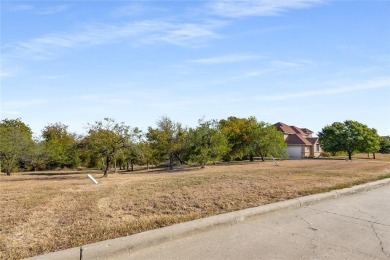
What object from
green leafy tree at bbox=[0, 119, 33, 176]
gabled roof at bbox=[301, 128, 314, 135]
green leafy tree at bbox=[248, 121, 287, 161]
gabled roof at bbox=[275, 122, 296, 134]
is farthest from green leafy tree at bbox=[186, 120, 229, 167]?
gabled roof at bbox=[301, 128, 314, 135]

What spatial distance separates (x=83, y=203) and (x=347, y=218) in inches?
217

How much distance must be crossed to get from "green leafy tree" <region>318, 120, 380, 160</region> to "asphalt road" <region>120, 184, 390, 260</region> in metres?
44.0

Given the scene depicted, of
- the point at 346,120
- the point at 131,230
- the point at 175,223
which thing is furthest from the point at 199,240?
the point at 346,120

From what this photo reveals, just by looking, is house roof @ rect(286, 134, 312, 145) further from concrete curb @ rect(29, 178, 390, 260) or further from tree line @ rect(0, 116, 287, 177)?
concrete curb @ rect(29, 178, 390, 260)

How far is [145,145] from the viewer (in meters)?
24.6

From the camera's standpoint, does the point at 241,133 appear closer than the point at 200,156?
No

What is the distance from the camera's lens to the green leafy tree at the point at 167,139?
3028cm

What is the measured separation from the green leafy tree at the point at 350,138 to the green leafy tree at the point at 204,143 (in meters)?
26.9

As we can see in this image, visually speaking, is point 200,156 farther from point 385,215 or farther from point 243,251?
point 243,251

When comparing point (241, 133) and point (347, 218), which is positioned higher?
point (241, 133)

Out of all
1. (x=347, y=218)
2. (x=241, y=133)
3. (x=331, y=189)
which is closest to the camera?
(x=347, y=218)

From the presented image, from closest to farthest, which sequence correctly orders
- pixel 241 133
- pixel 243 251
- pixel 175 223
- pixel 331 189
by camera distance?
pixel 243 251 → pixel 175 223 → pixel 331 189 → pixel 241 133

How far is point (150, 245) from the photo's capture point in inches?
179

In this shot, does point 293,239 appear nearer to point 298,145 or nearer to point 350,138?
point 350,138
